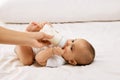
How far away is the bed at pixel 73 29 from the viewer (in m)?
1.09

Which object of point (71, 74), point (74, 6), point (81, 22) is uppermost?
point (74, 6)

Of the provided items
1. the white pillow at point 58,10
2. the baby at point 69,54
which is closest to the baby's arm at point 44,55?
the baby at point 69,54

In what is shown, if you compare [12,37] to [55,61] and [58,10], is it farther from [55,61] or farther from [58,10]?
[58,10]

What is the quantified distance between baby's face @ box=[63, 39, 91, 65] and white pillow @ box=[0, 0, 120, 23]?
0.62 metres

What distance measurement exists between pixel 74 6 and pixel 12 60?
76 cm

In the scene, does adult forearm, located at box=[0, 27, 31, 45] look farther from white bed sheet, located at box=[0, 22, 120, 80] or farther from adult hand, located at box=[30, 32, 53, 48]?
white bed sheet, located at box=[0, 22, 120, 80]

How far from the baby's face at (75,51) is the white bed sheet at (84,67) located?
0.04 metres

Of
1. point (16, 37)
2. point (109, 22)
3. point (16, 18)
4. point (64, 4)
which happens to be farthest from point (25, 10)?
point (16, 37)

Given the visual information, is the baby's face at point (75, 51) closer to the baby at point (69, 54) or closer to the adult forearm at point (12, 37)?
the baby at point (69, 54)

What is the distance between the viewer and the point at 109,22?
176 cm

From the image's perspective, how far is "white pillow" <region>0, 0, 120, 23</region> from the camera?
1.80 meters

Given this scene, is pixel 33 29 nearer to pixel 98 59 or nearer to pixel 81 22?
pixel 98 59

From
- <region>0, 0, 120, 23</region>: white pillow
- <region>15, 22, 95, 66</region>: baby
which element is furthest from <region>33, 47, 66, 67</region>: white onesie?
<region>0, 0, 120, 23</region>: white pillow

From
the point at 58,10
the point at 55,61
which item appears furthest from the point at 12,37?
the point at 58,10
